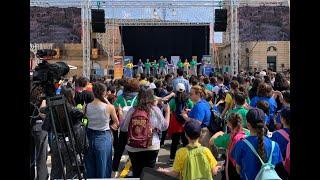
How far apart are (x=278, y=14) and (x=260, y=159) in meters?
14.1

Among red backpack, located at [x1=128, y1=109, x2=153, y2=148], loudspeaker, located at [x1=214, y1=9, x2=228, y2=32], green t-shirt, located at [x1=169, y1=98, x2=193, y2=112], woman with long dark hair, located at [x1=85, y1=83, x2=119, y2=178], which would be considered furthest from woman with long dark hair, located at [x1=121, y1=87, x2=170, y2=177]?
loudspeaker, located at [x1=214, y1=9, x2=228, y2=32]

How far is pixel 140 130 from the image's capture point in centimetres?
493

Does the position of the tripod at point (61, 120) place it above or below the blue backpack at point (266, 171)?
→ above

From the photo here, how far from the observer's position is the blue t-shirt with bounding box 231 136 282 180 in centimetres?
350

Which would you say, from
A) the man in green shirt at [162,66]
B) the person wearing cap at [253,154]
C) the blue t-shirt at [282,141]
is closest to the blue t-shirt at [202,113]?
the blue t-shirt at [282,141]

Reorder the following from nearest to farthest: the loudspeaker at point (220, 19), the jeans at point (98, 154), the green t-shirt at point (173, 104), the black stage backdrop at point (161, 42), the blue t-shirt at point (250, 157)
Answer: the blue t-shirt at point (250, 157), the jeans at point (98, 154), the green t-shirt at point (173, 104), the loudspeaker at point (220, 19), the black stage backdrop at point (161, 42)

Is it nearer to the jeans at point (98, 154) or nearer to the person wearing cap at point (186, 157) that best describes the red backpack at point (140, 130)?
the jeans at point (98, 154)

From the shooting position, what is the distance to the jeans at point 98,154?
18.0ft

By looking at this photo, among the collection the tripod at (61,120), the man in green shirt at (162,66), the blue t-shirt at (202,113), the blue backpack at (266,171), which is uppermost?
the man in green shirt at (162,66)

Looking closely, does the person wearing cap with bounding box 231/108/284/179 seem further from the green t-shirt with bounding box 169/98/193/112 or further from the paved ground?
the paved ground

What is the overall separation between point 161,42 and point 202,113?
26994mm

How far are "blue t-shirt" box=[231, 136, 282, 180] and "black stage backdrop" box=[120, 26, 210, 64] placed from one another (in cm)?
2863

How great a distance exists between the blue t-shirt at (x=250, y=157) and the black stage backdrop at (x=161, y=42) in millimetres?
28630

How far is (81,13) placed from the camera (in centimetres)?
1736
